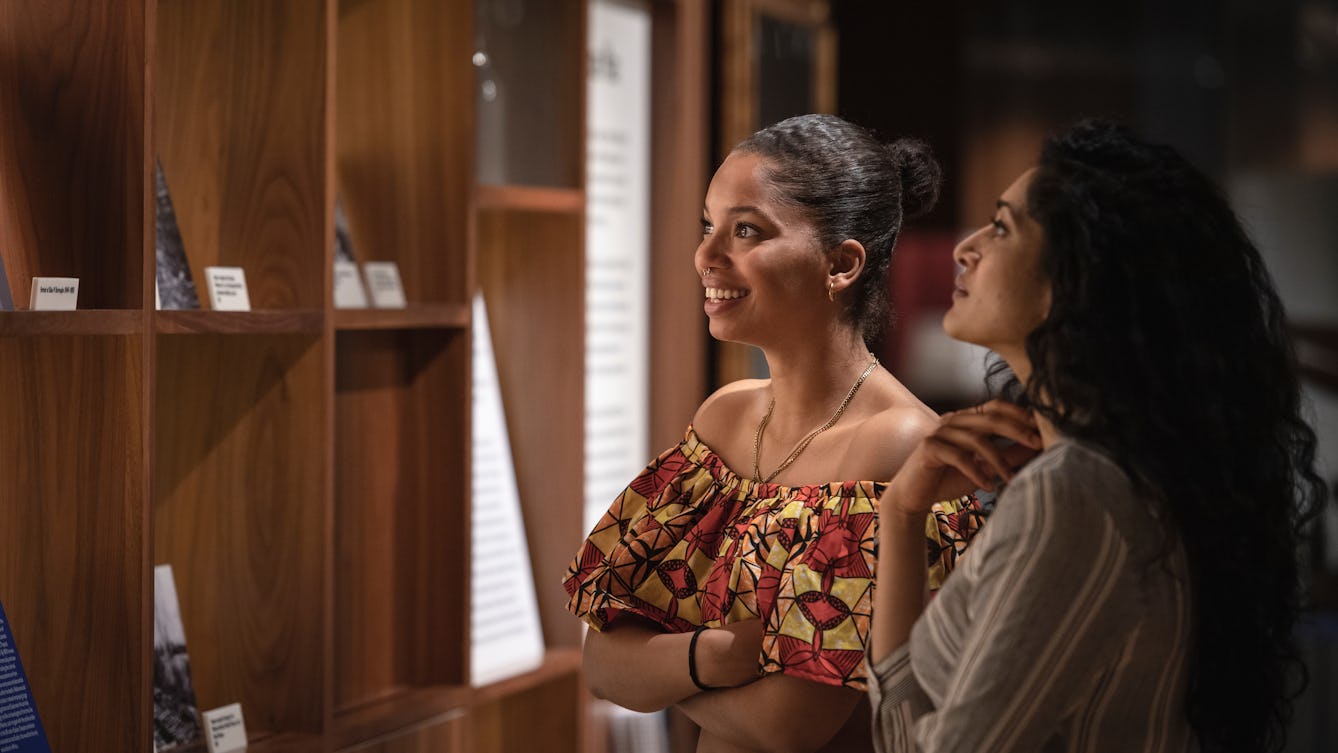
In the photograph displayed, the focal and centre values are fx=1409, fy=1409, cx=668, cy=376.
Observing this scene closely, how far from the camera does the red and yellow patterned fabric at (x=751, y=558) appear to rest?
1.66 meters

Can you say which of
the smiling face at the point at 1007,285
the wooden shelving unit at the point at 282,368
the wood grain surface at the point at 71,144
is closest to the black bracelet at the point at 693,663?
the smiling face at the point at 1007,285

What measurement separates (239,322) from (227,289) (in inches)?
4.5

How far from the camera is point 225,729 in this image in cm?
244

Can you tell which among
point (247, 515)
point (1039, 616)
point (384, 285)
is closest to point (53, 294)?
point (247, 515)

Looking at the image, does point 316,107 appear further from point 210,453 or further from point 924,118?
point 924,118

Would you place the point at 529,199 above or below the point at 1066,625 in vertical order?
above

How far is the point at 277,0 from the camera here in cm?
251

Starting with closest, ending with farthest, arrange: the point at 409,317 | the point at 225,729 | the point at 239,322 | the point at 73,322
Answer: the point at 73,322 < the point at 239,322 < the point at 225,729 < the point at 409,317

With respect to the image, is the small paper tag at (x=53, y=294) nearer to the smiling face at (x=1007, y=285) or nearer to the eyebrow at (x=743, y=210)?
the eyebrow at (x=743, y=210)

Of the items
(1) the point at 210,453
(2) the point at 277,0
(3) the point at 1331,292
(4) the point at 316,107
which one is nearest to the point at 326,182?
(4) the point at 316,107

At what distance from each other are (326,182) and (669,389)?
53.5 inches

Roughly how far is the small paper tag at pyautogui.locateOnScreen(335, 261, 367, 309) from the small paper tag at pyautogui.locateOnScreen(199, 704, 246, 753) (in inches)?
30.1

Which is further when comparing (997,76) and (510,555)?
(997,76)

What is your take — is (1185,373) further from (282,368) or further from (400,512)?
(400,512)
